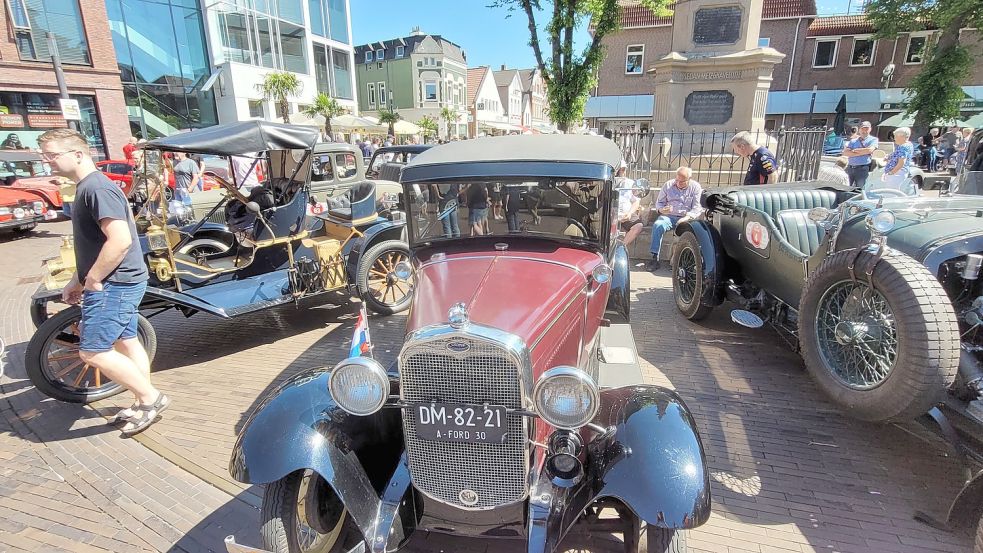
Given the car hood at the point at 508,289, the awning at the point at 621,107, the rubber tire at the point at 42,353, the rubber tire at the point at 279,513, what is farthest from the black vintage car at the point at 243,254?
the awning at the point at 621,107

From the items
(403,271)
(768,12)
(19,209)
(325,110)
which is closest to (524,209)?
(403,271)

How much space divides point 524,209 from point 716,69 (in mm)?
7944

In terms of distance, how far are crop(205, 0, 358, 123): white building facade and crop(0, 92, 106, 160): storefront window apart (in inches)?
186

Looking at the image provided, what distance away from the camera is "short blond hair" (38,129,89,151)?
2.81m

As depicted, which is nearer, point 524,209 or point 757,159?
point 524,209

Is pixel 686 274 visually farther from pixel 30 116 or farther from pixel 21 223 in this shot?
pixel 30 116

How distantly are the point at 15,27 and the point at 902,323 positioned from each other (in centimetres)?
2261

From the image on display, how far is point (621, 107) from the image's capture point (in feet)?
89.4

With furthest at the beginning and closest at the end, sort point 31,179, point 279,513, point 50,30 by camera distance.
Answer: point 50,30, point 31,179, point 279,513

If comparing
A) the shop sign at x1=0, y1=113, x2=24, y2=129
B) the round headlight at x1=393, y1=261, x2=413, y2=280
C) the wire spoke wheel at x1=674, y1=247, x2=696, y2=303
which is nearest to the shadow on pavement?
the wire spoke wheel at x1=674, y1=247, x2=696, y2=303

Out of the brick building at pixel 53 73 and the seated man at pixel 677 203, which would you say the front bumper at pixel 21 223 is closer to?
the brick building at pixel 53 73

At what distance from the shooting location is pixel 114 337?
10.1 ft

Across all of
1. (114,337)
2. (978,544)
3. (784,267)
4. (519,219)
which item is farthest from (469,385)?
(784,267)

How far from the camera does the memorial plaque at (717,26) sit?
28.3 ft
